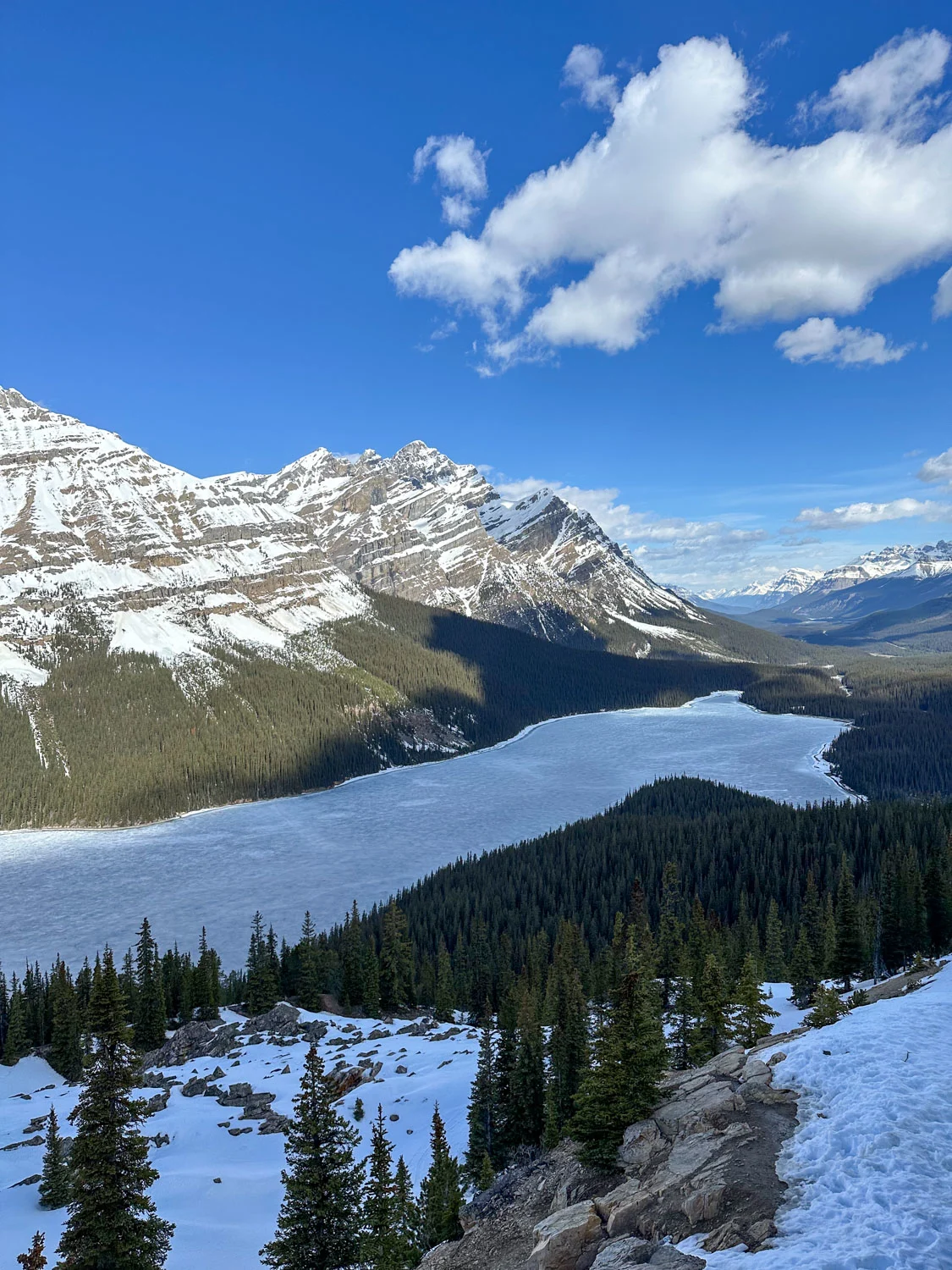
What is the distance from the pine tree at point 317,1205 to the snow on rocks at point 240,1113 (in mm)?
11142

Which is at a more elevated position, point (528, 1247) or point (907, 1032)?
point (907, 1032)

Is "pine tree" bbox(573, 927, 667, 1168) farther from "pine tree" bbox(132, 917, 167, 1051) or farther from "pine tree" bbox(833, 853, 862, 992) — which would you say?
"pine tree" bbox(132, 917, 167, 1051)

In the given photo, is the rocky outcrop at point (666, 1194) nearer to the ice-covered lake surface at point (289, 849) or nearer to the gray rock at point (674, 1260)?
the gray rock at point (674, 1260)

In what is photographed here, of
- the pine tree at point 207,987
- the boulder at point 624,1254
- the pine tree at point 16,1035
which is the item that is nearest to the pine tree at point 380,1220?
the boulder at point 624,1254

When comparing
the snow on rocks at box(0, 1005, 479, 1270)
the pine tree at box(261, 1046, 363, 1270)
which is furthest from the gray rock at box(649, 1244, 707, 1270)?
the snow on rocks at box(0, 1005, 479, 1270)

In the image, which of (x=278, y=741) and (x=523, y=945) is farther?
(x=278, y=741)

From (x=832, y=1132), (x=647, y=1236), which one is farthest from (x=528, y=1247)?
(x=832, y=1132)

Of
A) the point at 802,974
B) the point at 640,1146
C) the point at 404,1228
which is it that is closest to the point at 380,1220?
the point at 404,1228

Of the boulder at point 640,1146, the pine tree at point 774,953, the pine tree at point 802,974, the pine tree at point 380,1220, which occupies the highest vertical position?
the boulder at point 640,1146

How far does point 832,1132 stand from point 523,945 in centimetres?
6771

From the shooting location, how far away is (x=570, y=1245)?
15039 mm

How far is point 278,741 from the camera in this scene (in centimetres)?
19325

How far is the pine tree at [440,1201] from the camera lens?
26.4 meters

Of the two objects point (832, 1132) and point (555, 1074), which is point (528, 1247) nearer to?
point (832, 1132)
